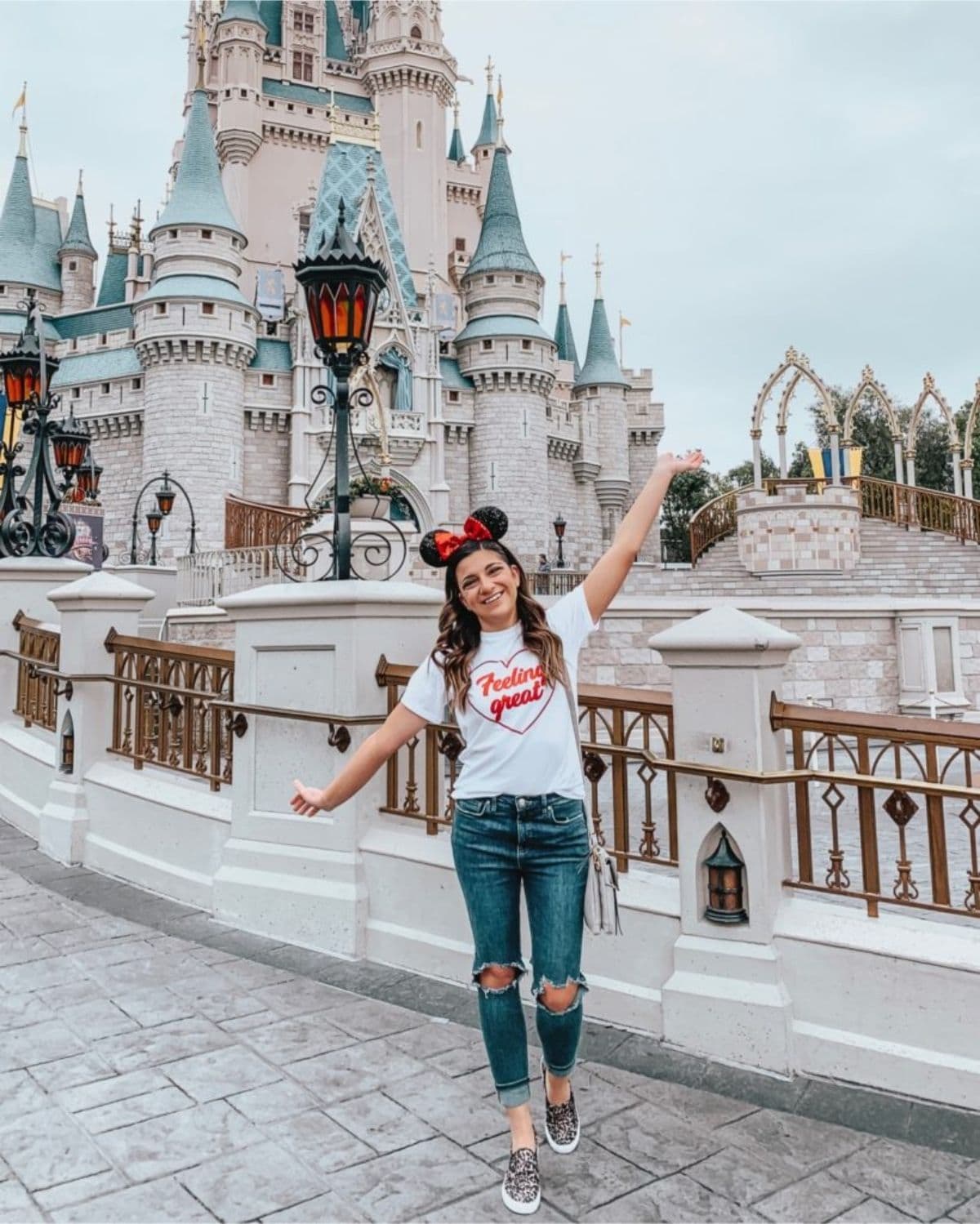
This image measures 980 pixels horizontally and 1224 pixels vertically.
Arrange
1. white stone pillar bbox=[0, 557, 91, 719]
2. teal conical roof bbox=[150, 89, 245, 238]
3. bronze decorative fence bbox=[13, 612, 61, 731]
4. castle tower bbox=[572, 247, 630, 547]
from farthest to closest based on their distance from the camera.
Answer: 1. castle tower bbox=[572, 247, 630, 547]
2. teal conical roof bbox=[150, 89, 245, 238]
3. white stone pillar bbox=[0, 557, 91, 719]
4. bronze decorative fence bbox=[13, 612, 61, 731]

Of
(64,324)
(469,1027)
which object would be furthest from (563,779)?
(64,324)

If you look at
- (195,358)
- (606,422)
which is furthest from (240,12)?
(606,422)

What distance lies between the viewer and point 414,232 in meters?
41.2

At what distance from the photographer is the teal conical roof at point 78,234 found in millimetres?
40688

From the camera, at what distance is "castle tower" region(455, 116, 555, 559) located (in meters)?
34.1

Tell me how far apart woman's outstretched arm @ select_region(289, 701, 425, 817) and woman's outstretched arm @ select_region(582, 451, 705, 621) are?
62 centimetres

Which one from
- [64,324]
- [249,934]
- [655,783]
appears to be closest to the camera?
[249,934]

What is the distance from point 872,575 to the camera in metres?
19.5

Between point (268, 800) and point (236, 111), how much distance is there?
44405 mm

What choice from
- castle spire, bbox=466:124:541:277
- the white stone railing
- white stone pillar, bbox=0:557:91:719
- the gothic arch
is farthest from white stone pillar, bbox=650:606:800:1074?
castle spire, bbox=466:124:541:277

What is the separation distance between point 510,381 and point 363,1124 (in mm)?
34002

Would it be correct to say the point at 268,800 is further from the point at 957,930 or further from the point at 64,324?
the point at 64,324

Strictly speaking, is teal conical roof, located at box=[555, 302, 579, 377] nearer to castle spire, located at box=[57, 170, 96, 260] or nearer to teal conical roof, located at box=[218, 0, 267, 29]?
teal conical roof, located at box=[218, 0, 267, 29]

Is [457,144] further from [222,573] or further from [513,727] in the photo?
[513,727]
